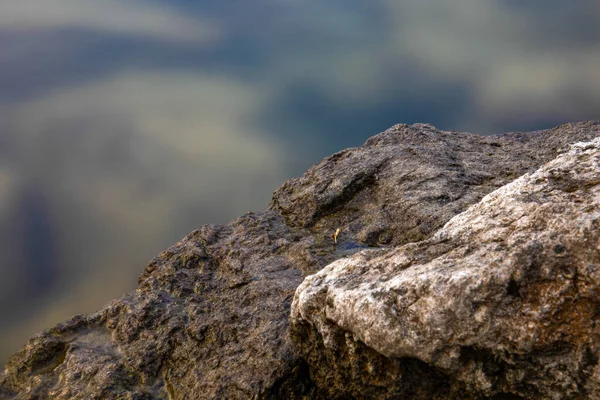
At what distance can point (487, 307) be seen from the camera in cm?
272

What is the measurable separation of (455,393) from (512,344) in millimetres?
562

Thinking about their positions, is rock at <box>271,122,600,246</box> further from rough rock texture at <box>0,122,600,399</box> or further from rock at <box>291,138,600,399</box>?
rock at <box>291,138,600,399</box>

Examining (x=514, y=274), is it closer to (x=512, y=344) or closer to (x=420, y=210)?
(x=512, y=344)

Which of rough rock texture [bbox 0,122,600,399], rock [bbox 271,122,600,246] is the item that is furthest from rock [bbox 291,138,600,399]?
rock [bbox 271,122,600,246]

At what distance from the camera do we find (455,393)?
3.09 meters

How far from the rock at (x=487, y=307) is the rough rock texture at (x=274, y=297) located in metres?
0.04

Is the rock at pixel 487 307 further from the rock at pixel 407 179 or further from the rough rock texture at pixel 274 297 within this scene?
the rock at pixel 407 179

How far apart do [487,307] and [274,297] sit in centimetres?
248

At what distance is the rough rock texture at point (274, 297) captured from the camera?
3875mm

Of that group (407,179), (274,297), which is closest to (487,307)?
(274,297)

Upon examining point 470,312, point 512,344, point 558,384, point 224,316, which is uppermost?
point 224,316

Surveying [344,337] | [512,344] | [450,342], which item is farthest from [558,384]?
[344,337]


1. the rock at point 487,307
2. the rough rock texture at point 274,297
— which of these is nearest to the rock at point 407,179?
the rough rock texture at point 274,297

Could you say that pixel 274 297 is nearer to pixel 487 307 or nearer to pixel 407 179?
pixel 407 179
